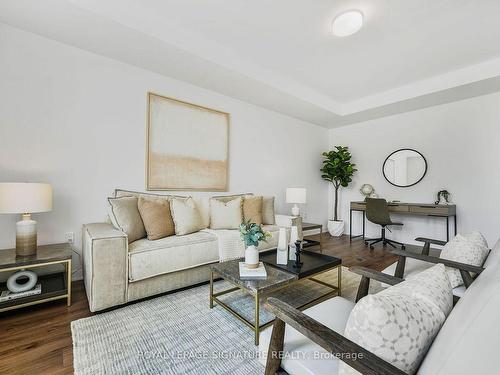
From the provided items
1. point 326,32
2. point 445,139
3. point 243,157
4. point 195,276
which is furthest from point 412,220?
point 195,276

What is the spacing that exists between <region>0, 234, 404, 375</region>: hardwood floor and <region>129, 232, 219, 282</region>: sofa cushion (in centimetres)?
50

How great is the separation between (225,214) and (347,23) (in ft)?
8.05

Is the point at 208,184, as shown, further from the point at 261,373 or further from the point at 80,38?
the point at 261,373

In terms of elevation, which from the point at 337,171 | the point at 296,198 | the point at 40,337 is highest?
→ the point at 337,171

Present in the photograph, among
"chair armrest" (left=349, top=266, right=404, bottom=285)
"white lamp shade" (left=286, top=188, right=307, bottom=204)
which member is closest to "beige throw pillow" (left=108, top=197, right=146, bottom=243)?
"chair armrest" (left=349, top=266, right=404, bottom=285)

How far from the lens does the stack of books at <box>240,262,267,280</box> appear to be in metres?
1.69

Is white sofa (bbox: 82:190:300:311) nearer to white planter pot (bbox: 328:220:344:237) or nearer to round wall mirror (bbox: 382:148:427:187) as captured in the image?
white planter pot (bbox: 328:220:344:237)

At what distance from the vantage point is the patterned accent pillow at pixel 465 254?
4.93ft

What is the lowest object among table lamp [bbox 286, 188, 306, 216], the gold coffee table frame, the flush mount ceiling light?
the gold coffee table frame

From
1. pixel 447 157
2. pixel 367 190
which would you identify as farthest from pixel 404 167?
pixel 367 190

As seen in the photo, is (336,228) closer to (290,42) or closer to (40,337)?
(290,42)

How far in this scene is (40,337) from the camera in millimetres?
1581

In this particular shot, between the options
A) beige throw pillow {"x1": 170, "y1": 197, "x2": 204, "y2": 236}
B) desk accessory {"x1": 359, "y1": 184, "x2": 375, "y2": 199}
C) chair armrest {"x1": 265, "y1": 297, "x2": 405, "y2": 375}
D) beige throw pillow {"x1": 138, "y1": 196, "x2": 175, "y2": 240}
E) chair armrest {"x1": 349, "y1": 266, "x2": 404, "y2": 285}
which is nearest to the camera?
chair armrest {"x1": 265, "y1": 297, "x2": 405, "y2": 375}

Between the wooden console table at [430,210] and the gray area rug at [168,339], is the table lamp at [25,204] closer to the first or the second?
the gray area rug at [168,339]
